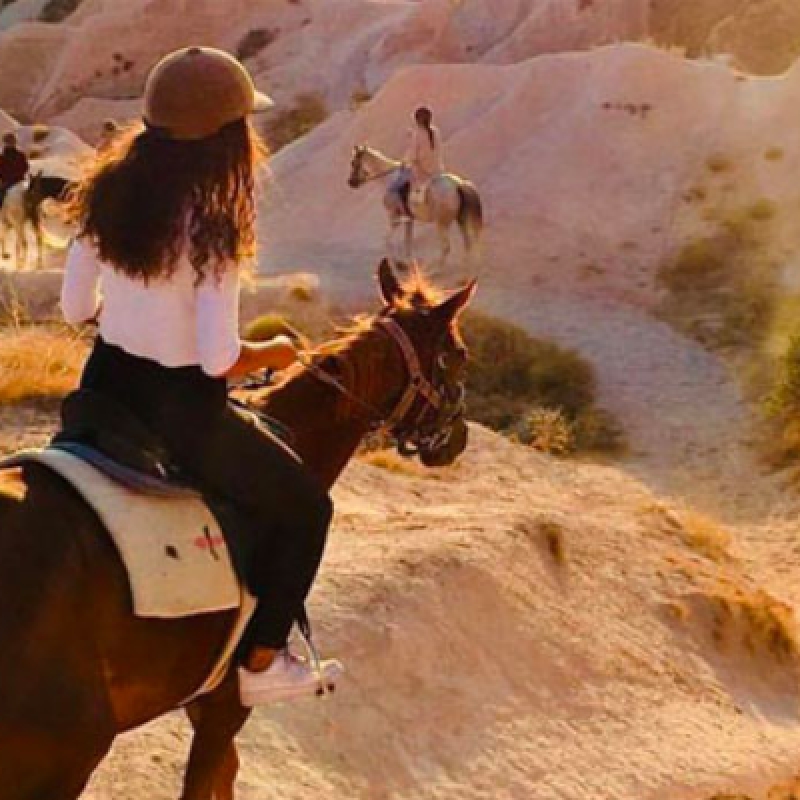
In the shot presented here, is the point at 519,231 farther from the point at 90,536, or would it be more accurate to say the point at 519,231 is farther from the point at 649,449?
the point at 90,536

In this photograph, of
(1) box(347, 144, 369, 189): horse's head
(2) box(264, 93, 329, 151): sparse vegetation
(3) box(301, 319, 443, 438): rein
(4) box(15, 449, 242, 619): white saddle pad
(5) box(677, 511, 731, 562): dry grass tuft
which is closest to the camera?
(4) box(15, 449, 242, 619): white saddle pad

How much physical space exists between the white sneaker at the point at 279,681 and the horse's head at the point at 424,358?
1.09 metres

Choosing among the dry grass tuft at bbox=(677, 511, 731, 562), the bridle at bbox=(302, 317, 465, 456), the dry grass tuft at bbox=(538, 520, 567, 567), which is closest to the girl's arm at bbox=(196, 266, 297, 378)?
the bridle at bbox=(302, 317, 465, 456)

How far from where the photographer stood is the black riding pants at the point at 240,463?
4.86 meters

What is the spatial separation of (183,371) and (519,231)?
22131 millimetres

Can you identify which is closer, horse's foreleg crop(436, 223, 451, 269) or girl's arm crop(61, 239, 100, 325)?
girl's arm crop(61, 239, 100, 325)

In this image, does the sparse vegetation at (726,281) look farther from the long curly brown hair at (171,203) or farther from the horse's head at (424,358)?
the long curly brown hair at (171,203)

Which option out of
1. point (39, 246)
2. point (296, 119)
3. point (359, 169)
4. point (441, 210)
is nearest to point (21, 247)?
point (39, 246)

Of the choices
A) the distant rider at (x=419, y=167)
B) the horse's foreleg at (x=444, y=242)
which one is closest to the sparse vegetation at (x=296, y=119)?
the horse's foreleg at (x=444, y=242)

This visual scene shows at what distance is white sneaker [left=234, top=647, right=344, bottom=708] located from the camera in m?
5.11

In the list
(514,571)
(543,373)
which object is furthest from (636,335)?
(514,571)

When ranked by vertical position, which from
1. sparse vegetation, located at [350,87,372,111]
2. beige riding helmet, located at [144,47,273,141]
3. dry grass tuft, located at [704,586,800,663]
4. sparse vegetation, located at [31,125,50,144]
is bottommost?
sparse vegetation, located at [31,125,50,144]

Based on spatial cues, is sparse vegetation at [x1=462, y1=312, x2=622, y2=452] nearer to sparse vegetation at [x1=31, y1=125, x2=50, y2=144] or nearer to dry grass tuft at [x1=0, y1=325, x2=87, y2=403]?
dry grass tuft at [x1=0, y1=325, x2=87, y2=403]

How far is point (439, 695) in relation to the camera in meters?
8.52
